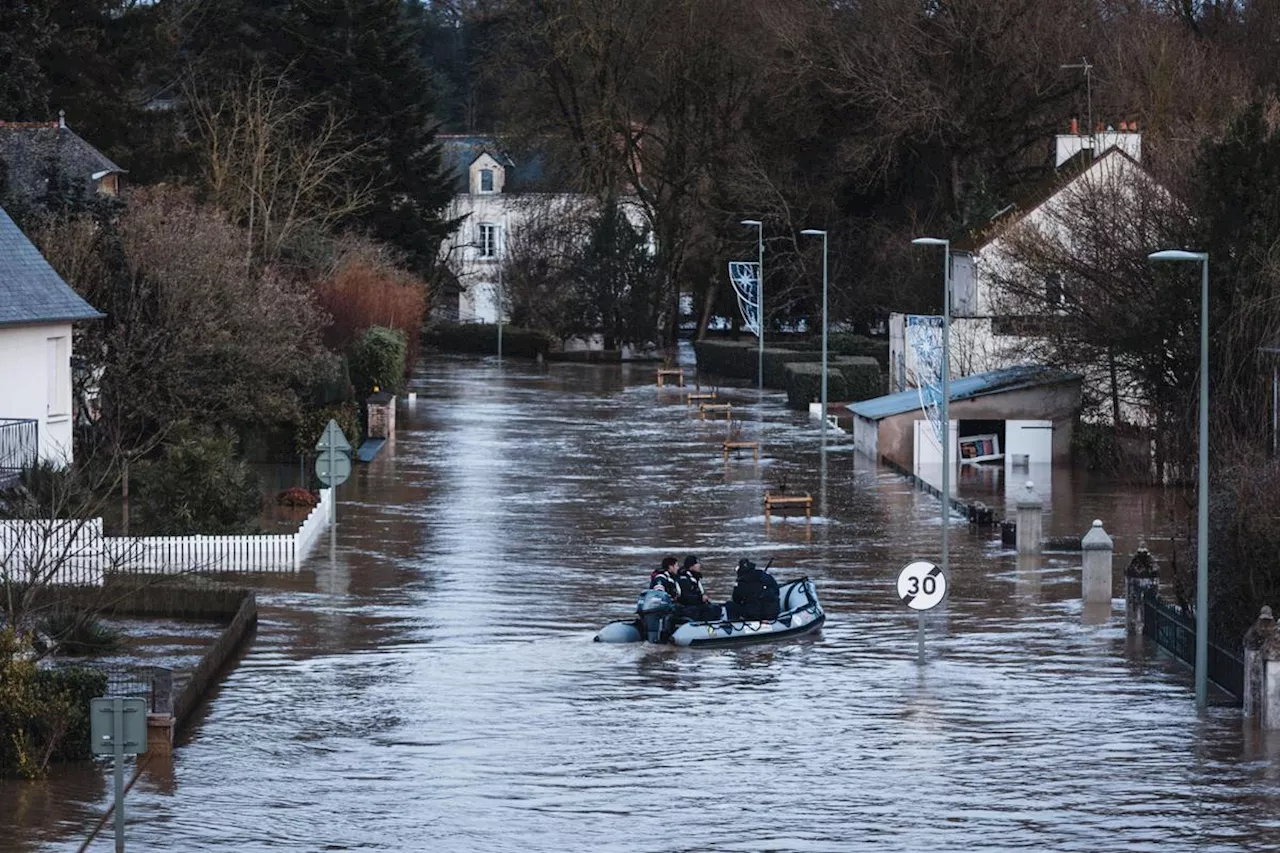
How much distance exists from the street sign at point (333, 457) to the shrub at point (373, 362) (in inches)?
1002

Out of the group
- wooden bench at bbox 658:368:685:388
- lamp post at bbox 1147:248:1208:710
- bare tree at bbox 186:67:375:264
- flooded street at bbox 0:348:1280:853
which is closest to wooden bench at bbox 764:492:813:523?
flooded street at bbox 0:348:1280:853

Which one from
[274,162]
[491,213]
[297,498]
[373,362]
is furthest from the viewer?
[491,213]

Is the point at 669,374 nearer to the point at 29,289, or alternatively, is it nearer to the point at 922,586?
the point at 29,289

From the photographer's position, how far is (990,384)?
2208 inches

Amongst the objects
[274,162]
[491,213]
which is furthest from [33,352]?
[491,213]

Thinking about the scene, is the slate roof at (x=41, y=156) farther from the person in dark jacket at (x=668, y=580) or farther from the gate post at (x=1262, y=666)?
the gate post at (x=1262, y=666)

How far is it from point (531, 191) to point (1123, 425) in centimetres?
6079

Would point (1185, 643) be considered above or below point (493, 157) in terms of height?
below

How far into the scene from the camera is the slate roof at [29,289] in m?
39.4

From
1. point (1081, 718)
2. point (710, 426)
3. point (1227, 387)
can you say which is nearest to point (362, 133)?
point (710, 426)

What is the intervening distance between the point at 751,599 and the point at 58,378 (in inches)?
657

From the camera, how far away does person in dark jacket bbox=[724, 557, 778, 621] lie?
3125 centimetres

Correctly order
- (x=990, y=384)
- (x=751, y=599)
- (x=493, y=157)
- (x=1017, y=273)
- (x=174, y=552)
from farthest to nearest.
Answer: (x=493, y=157), (x=1017, y=273), (x=990, y=384), (x=174, y=552), (x=751, y=599)

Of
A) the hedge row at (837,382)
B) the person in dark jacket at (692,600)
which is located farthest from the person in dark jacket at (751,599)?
the hedge row at (837,382)
